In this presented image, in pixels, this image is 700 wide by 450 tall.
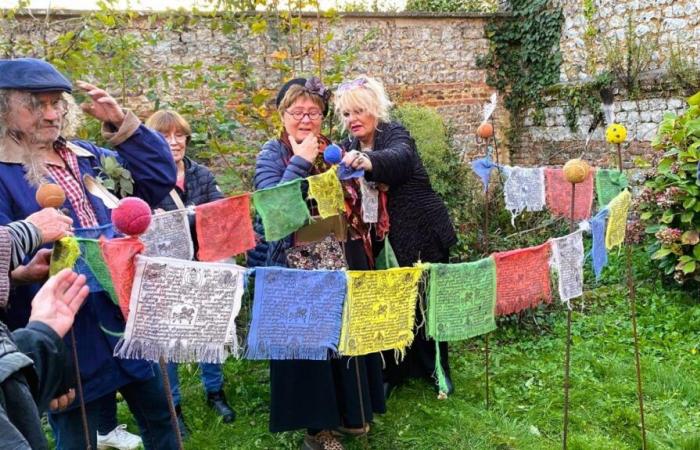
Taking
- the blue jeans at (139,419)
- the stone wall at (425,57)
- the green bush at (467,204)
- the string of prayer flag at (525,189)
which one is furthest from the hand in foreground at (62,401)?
the stone wall at (425,57)

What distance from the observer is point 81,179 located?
2.18 m

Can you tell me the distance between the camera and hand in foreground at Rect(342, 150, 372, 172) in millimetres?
2602

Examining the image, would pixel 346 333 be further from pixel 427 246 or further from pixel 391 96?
pixel 391 96

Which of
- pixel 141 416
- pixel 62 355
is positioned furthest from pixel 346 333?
pixel 62 355

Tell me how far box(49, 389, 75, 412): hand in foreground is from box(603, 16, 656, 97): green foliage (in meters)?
7.20

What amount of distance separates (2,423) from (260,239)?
1993 millimetres

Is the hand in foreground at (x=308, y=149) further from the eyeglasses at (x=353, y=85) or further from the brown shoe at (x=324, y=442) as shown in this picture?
the brown shoe at (x=324, y=442)

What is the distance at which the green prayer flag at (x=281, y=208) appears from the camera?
2.44 meters

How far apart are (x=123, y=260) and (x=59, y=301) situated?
28 cm

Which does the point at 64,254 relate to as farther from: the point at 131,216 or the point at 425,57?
the point at 425,57

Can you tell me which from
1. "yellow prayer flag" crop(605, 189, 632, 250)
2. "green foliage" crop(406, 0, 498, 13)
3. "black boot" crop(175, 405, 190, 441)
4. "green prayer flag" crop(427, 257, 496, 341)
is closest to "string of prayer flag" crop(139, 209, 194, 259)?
"green prayer flag" crop(427, 257, 496, 341)

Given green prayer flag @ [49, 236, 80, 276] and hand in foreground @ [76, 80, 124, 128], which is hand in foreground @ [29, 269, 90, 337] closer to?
green prayer flag @ [49, 236, 80, 276]

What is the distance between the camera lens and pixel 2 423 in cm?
108

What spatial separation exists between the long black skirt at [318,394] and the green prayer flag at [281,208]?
0.44 m
